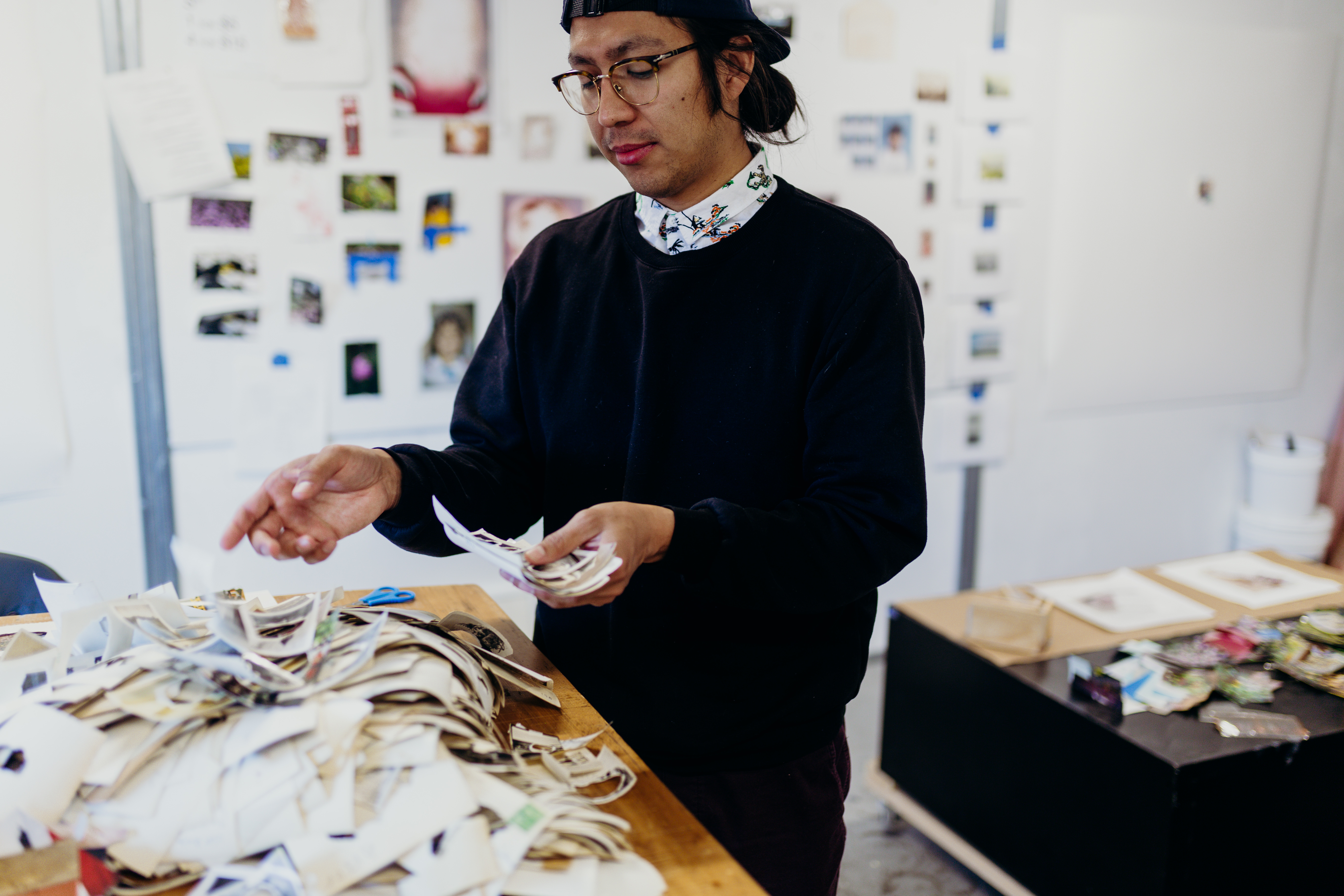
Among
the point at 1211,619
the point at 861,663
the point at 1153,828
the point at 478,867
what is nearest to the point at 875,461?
the point at 861,663

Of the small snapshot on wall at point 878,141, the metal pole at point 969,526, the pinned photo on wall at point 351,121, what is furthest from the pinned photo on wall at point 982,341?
the pinned photo on wall at point 351,121

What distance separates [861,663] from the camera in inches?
45.5

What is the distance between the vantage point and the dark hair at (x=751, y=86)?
105 cm

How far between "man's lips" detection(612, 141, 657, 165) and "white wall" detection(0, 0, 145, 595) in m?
1.51

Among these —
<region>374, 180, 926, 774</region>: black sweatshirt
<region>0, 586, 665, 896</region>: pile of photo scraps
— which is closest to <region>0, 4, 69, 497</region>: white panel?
<region>374, 180, 926, 774</region>: black sweatshirt

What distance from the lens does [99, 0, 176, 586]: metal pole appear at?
2076mm

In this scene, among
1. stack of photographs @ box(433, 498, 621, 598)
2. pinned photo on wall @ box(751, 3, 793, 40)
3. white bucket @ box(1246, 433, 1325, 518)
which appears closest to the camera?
stack of photographs @ box(433, 498, 621, 598)

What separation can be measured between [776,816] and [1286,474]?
3.34 m

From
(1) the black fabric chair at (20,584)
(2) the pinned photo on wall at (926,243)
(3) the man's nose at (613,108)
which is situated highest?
(3) the man's nose at (613,108)

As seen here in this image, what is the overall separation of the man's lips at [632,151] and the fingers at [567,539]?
442mm

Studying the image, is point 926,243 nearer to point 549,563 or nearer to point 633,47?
point 633,47

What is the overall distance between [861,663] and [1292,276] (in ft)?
11.4

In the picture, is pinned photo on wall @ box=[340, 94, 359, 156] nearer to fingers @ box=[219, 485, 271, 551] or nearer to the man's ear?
the man's ear

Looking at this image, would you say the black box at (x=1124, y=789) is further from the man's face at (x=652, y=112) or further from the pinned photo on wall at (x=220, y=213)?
the pinned photo on wall at (x=220, y=213)
